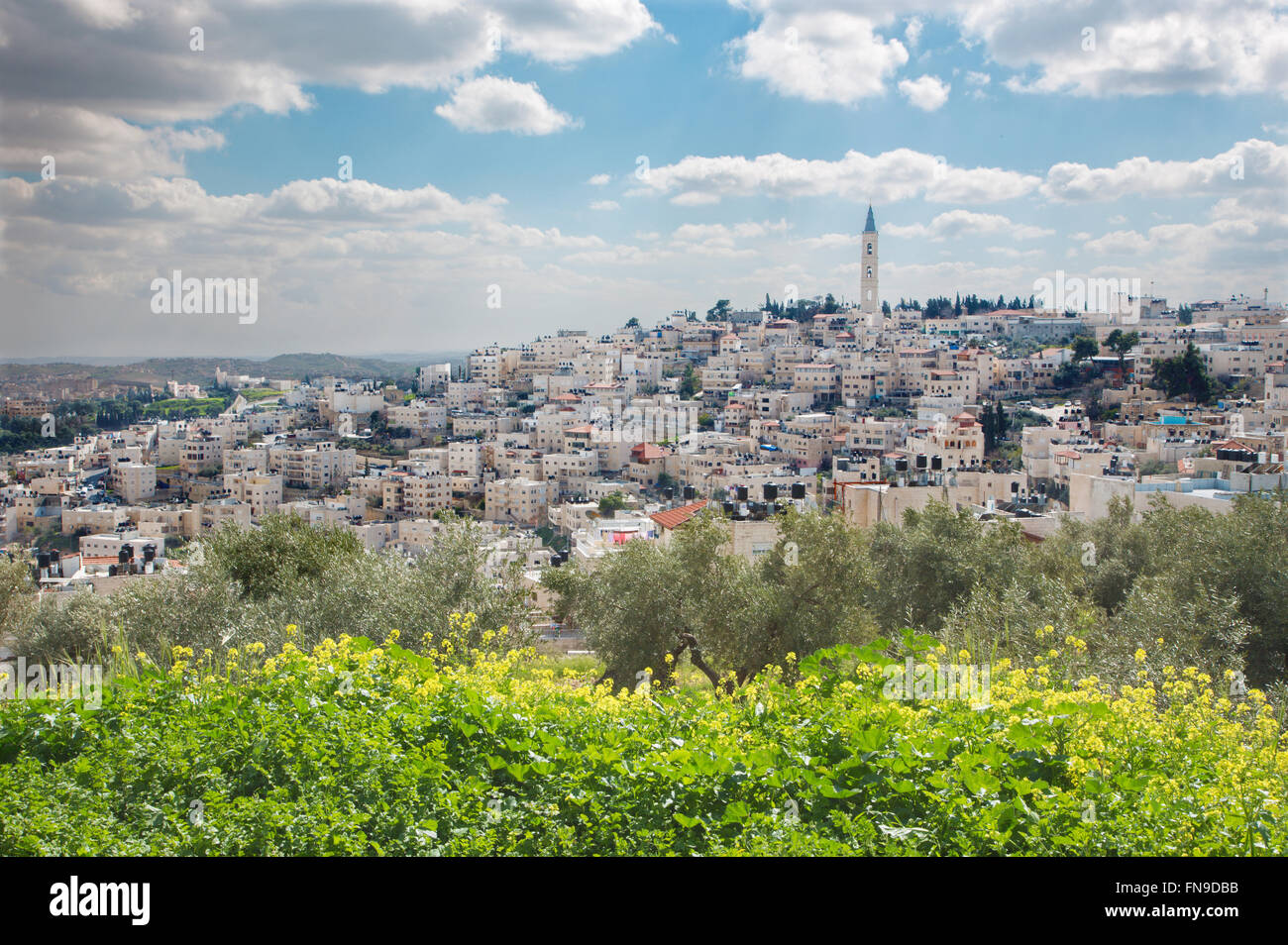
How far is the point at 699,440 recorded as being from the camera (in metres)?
35.3

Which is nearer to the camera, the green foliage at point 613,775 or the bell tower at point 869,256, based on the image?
the green foliage at point 613,775

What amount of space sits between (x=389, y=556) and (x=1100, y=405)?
3101 cm

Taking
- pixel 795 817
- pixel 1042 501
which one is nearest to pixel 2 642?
pixel 795 817

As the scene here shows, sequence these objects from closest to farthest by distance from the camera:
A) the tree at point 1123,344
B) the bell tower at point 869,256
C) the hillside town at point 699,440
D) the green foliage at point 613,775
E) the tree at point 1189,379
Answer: the green foliage at point 613,775, the bell tower at point 869,256, the hillside town at point 699,440, the tree at point 1189,379, the tree at point 1123,344

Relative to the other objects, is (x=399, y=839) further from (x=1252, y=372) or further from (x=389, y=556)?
(x=1252, y=372)

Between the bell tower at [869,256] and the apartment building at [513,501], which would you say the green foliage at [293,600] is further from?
the apartment building at [513,501]

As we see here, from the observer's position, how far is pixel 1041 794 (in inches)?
83.2

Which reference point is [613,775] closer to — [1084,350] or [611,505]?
[611,505]

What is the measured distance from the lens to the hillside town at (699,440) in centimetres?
1283

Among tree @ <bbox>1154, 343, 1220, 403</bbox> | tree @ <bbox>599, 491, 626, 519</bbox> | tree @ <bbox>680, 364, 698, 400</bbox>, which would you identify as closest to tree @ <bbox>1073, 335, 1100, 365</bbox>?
tree @ <bbox>1154, 343, 1220, 403</bbox>

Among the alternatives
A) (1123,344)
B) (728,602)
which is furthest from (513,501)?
(728,602)

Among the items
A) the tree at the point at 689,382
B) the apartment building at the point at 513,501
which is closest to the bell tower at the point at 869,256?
the apartment building at the point at 513,501

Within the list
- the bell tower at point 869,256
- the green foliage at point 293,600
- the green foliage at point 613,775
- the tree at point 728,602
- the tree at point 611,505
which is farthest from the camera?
the tree at point 611,505

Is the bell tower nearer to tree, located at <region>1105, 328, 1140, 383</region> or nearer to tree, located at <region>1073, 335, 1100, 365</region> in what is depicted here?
tree, located at <region>1105, 328, 1140, 383</region>
